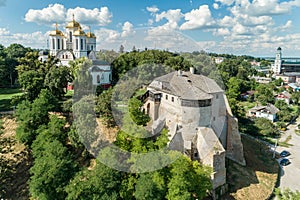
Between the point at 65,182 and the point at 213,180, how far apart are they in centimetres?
1200

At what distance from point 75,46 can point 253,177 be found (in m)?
39.2

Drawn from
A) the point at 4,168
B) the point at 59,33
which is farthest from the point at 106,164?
the point at 59,33

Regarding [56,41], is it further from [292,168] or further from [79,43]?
[292,168]

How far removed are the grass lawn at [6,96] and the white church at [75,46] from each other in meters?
10.3

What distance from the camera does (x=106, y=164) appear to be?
58.9 feet

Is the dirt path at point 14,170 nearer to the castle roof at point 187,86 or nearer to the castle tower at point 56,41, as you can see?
the castle roof at point 187,86

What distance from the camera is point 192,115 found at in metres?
21.4

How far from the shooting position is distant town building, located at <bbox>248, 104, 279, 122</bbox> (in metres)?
46.8

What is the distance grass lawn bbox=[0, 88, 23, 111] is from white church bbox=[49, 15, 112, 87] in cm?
1026

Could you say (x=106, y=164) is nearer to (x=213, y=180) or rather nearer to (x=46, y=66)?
(x=213, y=180)

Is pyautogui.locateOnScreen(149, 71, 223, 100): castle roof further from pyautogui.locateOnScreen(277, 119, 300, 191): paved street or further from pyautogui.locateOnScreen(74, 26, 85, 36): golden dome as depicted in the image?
pyautogui.locateOnScreen(74, 26, 85, 36): golden dome

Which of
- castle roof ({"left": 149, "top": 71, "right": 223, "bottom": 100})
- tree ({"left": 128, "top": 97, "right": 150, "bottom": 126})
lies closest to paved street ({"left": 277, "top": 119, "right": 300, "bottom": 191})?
castle roof ({"left": 149, "top": 71, "right": 223, "bottom": 100})

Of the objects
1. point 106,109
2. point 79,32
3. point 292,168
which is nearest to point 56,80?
point 106,109

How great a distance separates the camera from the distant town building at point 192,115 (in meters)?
21.1
